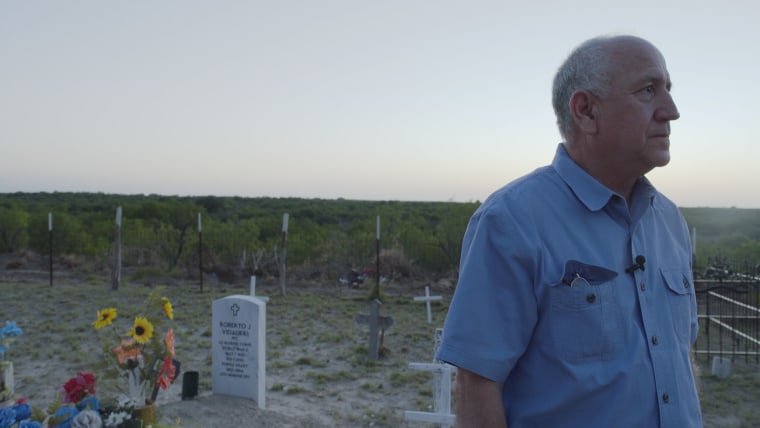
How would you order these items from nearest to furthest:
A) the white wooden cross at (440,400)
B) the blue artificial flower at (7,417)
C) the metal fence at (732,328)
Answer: the blue artificial flower at (7,417) < the white wooden cross at (440,400) < the metal fence at (732,328)

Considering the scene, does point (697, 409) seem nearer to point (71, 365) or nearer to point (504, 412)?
point (504, 412)

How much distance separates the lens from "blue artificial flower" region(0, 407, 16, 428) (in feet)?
11.2

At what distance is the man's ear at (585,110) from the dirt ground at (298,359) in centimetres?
442

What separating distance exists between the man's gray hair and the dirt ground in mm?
4345

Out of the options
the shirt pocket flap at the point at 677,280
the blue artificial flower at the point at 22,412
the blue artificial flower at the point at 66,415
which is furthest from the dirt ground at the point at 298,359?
the shirt pocket flap at the point at 677,280

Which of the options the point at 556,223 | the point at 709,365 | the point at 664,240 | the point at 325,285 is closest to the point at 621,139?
the point at 556,223

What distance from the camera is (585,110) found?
1.68 meters

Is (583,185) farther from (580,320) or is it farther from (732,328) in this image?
(732,328)

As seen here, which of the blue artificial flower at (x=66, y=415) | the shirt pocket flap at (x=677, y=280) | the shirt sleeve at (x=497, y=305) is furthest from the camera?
the blue artificial flower at (x=66, y=415)

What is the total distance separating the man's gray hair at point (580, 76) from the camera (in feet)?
5.44

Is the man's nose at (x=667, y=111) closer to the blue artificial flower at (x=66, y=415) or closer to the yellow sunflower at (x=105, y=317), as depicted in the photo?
the blue artificial flower at (x=66, y=415)

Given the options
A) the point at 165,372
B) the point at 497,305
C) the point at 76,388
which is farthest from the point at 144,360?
the point at 497,305

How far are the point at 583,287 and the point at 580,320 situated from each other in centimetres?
7

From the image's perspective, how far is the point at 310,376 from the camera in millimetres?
8188
